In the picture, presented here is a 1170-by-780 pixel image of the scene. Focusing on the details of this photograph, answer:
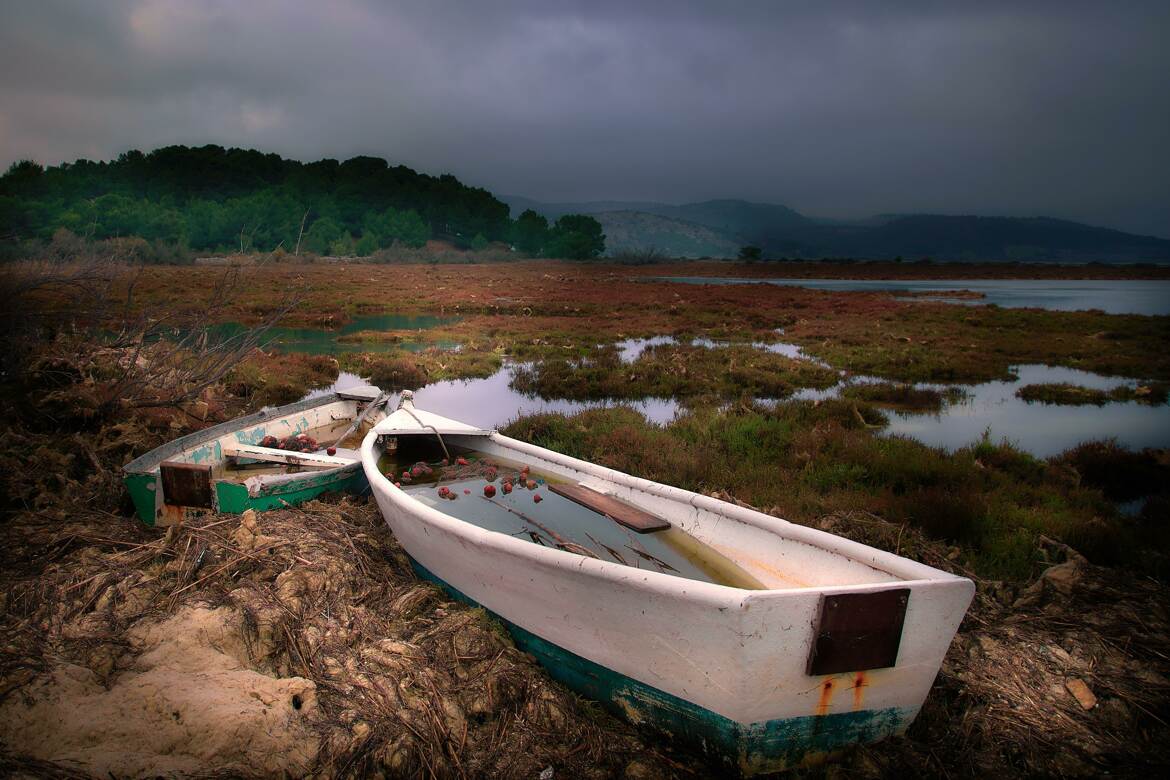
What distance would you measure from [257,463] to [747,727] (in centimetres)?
636

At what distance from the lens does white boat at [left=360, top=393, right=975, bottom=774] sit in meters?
3.15

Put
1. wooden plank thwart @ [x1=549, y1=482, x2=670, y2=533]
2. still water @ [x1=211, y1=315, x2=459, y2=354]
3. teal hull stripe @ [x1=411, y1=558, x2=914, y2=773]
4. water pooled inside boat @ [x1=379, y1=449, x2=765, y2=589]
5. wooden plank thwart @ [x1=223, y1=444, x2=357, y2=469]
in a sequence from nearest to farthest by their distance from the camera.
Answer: teal hull stripe @ [x1=411, y1=558, x2=914, y2=773] → water pooled inside boat @ [x1=379, y1=449, x2=765, y2=589] → wooden plank thwart @ [x1=549, y1=482, x2=670, y2=533] → wooden plank thwart @ [x1=223, y1=444, x2=357, y2=469] → still water @ [x1=211, y1=315, x2=459, y2=354]

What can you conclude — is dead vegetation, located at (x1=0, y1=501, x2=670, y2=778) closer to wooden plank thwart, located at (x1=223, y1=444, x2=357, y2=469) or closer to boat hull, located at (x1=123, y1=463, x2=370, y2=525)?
boat hull, located at (x1=123, y1=463, x2=370, y2=525)

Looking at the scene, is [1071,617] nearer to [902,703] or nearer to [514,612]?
[902,703]

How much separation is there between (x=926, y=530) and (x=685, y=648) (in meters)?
4.28

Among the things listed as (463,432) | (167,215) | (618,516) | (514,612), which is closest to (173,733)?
(514,612)

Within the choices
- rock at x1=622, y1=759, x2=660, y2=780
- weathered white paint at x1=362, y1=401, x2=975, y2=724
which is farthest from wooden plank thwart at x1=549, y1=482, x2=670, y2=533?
rock at x1=622, y1=759, x2=660, y2=780

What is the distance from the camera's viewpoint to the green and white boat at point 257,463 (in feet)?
18.9

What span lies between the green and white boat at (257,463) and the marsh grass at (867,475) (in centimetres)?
281

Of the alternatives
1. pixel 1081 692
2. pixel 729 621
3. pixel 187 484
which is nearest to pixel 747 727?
pixel 729 621

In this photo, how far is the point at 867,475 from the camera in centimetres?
802

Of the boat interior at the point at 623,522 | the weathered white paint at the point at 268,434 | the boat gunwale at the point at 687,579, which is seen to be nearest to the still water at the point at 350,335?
the weathered white paint at the point at 268,434

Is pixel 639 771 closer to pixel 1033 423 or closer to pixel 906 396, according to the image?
pixel 1033 423

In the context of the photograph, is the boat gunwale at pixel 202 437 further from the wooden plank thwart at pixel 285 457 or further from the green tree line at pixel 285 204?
the green tree line at pixel 285 204
